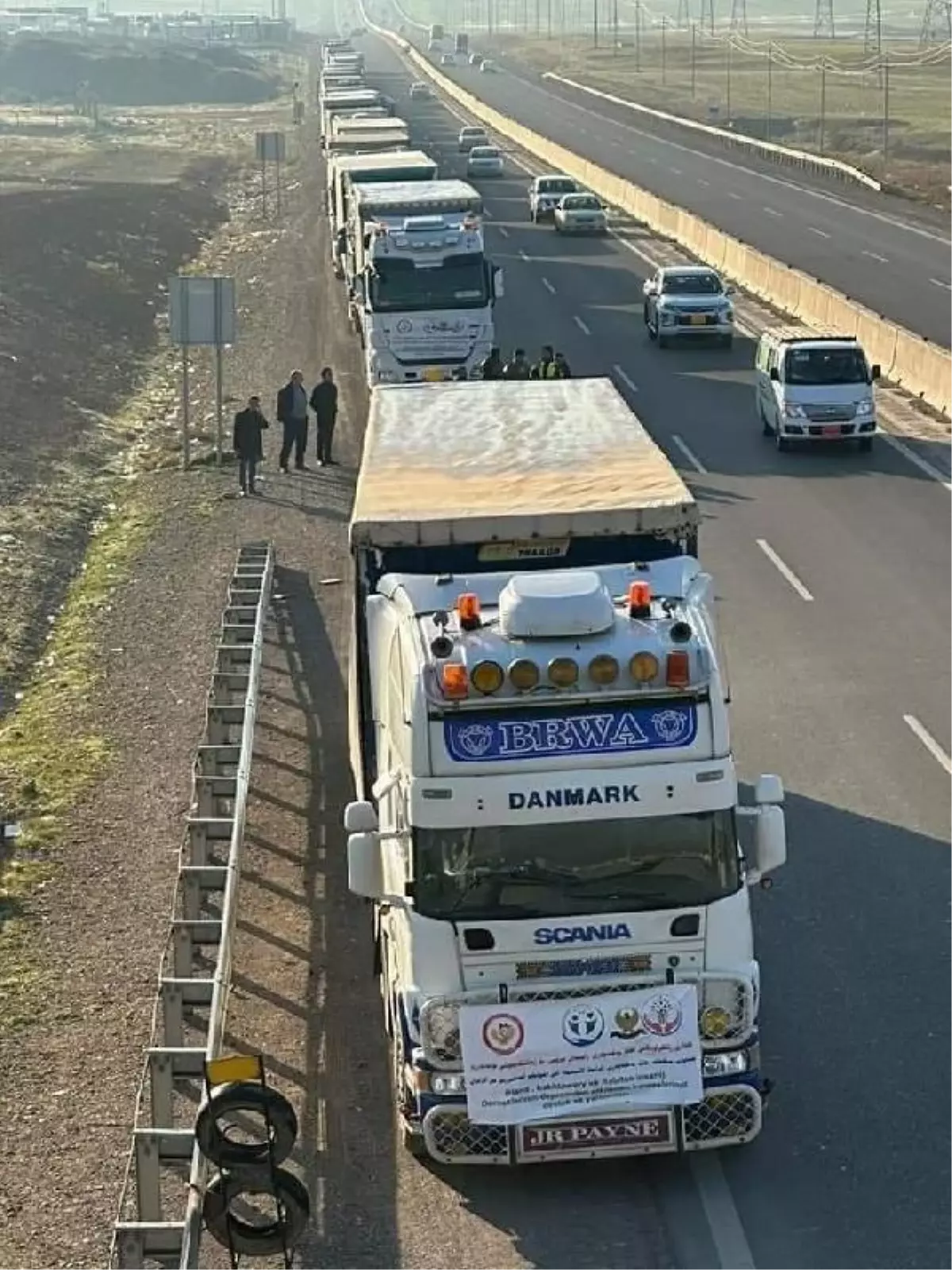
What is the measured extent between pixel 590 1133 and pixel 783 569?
1417 centimetres

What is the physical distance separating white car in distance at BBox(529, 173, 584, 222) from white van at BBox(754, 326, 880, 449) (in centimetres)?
3351

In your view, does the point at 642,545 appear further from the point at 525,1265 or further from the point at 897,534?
the point at 897,534

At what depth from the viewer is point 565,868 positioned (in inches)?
394

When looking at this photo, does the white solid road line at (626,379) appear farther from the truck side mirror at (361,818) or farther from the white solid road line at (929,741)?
the truck side mirror at (361,818)

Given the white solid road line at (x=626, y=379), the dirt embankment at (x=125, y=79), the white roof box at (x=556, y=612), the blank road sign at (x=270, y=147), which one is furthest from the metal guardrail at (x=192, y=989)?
the dirt embankment at (x=125, y=79)

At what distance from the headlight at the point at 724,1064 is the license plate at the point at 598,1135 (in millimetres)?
296

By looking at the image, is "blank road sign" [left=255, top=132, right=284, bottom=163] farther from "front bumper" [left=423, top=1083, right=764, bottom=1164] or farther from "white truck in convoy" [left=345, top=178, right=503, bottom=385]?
"front bumper" [left=423, top=1083, right=764, bottom=1164]

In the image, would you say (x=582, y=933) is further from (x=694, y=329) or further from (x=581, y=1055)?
(x=694, y=329)

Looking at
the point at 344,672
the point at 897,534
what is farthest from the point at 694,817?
the point at 897,534

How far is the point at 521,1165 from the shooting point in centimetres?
1048

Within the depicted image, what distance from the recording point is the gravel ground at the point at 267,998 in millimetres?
9984

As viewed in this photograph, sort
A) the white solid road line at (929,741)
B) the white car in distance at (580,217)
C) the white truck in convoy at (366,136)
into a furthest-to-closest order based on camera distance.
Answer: the white car in distance at (580,217)
the white truck in convoy at (366,136)
the white solid road line at (929,741)

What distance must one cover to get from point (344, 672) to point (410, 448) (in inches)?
211

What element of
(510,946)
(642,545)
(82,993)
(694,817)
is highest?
(642,545)
